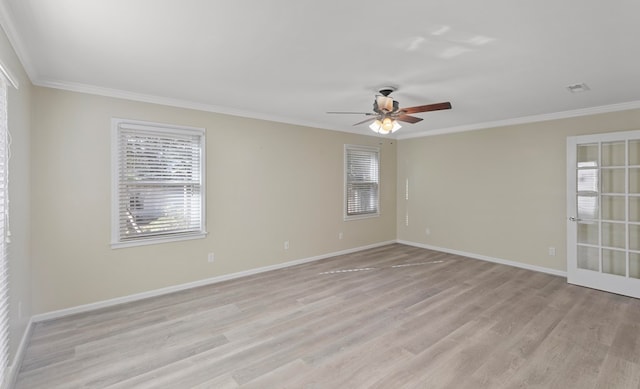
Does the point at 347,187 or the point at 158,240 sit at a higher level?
the point at 347,187

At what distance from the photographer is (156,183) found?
12.1 ft

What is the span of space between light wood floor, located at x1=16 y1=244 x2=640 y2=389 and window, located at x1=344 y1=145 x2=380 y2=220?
2.05m

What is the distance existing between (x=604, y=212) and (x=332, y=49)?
14.1 feet

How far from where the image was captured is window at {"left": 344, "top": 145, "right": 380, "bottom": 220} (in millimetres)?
5891

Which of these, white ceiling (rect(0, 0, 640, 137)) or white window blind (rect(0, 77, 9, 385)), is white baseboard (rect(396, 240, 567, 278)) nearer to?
white ceiling (rect(0, 0, 640, 137))

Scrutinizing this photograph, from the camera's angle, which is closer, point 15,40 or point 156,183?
point 15,40

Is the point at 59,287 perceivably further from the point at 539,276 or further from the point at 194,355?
the point at 539,276

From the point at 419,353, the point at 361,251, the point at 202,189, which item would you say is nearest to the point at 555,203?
the point at 361,251

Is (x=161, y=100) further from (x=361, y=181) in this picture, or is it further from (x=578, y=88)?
(x=578, y=88)

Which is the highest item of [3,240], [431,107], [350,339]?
[431,107]

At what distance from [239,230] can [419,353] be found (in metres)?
2.92

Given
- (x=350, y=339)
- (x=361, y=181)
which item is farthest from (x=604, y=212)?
(x=350, y=339)

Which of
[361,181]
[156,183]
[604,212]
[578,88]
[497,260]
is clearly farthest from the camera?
[361,181]

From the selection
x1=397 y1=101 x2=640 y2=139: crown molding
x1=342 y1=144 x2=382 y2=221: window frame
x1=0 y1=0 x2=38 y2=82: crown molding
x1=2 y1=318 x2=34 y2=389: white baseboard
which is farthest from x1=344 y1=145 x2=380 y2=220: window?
x1=2 y1=318 x2=34 y2=389: white baseboard
